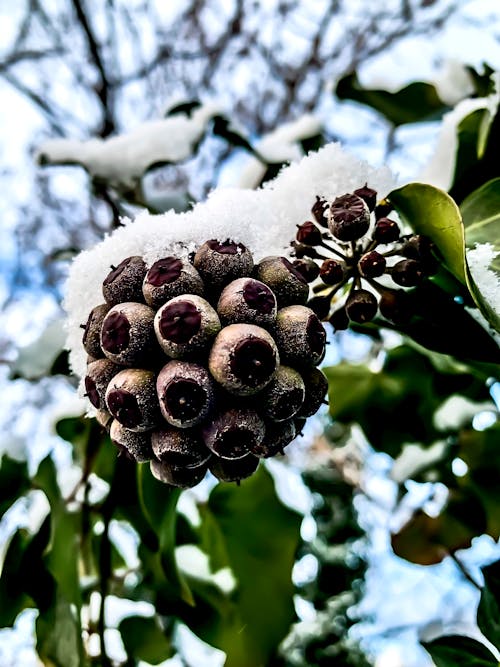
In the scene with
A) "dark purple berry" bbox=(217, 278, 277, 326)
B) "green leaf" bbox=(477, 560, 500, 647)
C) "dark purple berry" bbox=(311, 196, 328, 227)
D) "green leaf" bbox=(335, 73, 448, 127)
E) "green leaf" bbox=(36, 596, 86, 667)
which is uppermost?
"dark purple berry" bbox=(217, 278, 277, 326)

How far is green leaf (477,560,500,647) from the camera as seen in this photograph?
2.68 feet

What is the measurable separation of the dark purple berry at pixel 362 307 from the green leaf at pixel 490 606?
0.46m

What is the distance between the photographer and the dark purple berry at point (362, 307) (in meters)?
0.62

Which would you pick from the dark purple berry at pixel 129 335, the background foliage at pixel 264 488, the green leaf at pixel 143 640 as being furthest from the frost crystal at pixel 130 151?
the green leaf at pixel 143 640

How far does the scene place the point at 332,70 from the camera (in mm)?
3953

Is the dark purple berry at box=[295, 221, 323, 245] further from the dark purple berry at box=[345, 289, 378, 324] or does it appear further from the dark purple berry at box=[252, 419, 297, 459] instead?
the dark purple berry at box=[252, 419, 297, 459]

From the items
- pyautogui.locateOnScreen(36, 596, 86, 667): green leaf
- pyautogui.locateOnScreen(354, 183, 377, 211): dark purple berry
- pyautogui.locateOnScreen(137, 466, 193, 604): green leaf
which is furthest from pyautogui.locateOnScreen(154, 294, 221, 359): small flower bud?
pyautogui.locateOnScreen(36, 596, 86, 667): green leaf

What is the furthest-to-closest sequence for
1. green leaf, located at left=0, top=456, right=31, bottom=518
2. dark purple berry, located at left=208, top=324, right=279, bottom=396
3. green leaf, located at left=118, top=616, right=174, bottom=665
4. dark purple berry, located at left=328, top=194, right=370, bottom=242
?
green leaf, located at left=118, top=616, right=174, bottom=665, green leaf, located at left=0, top=456, right=31, bottom=518, dark purple berry, located at left=328, top=194, right=370, bottom=242, dark purple berry, located at left=208, top=324, right=279, bottom=396

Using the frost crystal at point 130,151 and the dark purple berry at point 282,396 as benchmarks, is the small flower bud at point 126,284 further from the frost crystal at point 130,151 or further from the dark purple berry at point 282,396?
the frost crystal at point 130,151

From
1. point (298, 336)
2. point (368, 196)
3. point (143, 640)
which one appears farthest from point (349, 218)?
point (143, 640)

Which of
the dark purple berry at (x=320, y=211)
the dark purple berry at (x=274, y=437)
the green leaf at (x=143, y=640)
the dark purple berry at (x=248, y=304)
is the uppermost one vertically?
the dark purple berry at (x=248, y=304)

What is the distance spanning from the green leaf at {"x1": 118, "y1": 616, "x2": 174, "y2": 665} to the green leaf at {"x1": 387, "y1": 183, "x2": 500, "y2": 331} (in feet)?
2.67

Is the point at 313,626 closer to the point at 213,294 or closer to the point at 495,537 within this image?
the point at 495,537

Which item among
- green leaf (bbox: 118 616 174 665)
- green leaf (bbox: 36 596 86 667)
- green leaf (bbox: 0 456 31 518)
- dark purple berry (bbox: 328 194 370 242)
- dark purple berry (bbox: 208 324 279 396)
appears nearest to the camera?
dark purple berry (bbox: 208 324 279 396)
